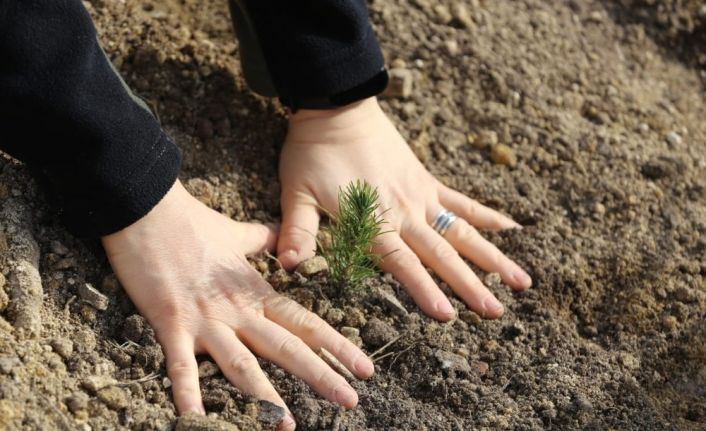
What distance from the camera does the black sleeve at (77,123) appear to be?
2107mm

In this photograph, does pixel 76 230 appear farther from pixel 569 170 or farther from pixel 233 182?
pixel 569 170

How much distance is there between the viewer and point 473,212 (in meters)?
3.06

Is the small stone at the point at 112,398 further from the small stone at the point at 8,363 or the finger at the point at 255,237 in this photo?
the finger at the point at 255,237

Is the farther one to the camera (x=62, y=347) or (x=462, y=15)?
(x=462, y=15)

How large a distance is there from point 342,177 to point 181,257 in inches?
27.4

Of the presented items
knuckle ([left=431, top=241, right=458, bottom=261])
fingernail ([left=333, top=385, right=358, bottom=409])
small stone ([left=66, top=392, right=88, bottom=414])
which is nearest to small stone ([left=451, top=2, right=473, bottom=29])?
knuckle ([left=431, top=241, right=458, bottom=261])

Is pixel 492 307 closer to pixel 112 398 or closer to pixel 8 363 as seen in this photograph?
pixel 112 398

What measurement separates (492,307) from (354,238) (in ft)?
1.85

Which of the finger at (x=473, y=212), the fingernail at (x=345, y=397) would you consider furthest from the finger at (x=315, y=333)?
the finger at (x=473, y=212)

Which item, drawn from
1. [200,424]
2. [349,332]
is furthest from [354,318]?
[200,424]

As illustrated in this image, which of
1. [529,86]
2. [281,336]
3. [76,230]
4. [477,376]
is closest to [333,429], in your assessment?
[281,336]

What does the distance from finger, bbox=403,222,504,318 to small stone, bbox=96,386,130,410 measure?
1138mm

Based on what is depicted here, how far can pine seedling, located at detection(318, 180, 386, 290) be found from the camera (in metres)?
2.40

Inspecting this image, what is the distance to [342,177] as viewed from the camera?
293cm
